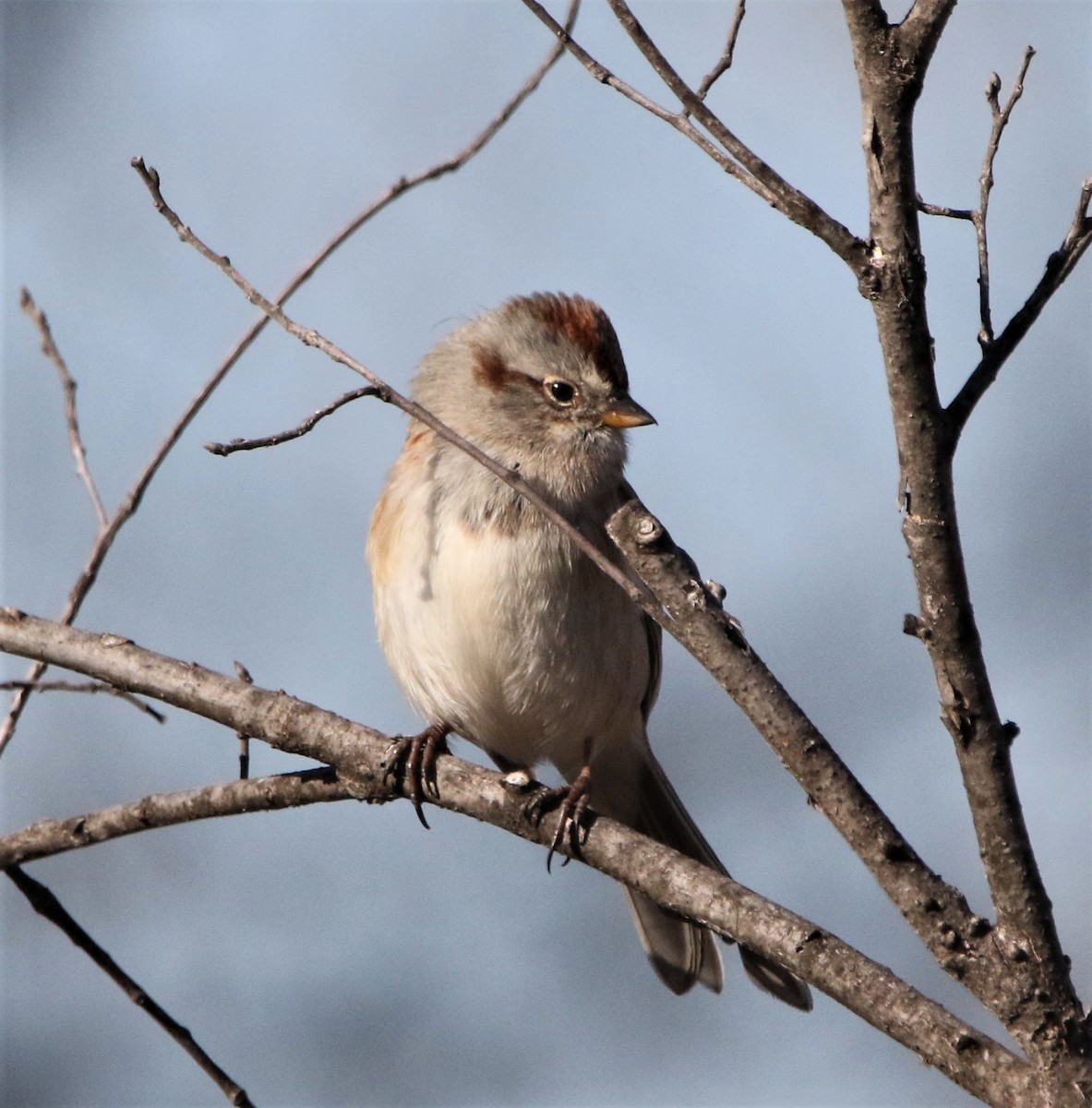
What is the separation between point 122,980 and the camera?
124 inches

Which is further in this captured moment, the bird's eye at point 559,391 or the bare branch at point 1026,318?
the bird's eye at point 559,391

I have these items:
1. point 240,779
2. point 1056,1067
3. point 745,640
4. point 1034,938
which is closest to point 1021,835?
point 1034,938

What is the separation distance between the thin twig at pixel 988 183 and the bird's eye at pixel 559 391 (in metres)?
2.05

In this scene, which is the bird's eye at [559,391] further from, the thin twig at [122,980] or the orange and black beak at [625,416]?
the thin twig at [122,980]

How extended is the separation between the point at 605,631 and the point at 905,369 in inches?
87.8

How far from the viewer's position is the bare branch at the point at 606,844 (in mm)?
2355

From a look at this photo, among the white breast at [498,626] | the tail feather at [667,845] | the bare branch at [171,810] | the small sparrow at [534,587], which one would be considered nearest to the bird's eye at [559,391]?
the small sparrow at [534,587]

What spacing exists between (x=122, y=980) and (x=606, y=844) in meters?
1.15

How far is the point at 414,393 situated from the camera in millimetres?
5078

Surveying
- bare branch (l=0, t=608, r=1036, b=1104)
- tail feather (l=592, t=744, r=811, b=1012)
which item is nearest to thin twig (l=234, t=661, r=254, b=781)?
bare branch (l=0, t=608, r=1036, b=1104)

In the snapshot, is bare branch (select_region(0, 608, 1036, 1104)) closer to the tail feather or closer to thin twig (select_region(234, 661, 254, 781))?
thin twig (select_region(234, 661, 254, 781))

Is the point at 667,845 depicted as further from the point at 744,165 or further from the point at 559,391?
the point at 744,165

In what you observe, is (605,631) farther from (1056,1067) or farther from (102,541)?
(1056,1067)

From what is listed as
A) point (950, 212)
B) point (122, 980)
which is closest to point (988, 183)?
point (950, 212)
